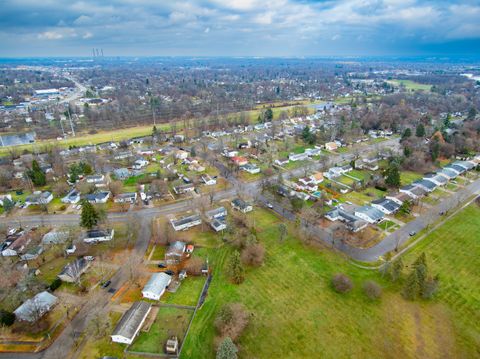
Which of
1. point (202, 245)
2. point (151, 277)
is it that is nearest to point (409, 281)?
point (202, 245)

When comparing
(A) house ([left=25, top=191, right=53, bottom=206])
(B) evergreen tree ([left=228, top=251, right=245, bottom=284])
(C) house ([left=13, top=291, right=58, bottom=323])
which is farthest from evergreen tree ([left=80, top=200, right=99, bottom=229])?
(B) evergreen tree ([left=228, top=251, right=245, bottom=284])

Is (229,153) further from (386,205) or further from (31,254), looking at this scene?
(31,254)

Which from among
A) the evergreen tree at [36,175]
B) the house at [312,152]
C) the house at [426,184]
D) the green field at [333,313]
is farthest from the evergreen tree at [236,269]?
the house at [312,152]

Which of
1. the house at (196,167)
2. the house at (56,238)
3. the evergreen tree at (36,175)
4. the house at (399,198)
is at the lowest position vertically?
the house at (399,198)

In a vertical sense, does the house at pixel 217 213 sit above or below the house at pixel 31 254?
above

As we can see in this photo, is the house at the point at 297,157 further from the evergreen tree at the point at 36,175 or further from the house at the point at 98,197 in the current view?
the evergreen tree at the point at 36,175

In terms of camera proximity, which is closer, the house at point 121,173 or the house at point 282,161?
the house at point 121,173

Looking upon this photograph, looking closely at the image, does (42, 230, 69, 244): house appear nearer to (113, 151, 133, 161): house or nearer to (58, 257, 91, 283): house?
(58, 257, 91, 283): house

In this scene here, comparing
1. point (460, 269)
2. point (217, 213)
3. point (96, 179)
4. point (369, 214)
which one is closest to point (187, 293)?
point (217, 213)
